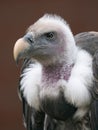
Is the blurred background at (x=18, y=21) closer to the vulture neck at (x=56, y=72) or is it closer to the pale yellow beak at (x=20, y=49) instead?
the vulture neck at (x=56, y=72)

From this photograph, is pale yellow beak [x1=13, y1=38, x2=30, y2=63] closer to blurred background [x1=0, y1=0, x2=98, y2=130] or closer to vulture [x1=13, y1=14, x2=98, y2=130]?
vulture [x1=13, y1=14, x2=98, y2=130]

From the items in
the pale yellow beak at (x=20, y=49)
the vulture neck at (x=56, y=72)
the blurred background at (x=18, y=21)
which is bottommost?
the blurred background at (x=18, y=21)

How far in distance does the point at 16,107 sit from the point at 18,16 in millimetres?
524

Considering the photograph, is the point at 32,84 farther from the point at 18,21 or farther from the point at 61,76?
the point at 18,21

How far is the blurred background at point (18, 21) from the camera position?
5.55m

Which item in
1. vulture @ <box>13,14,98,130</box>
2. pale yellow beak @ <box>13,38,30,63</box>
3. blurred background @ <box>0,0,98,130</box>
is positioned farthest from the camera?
blurred background @ <box>0,0,98,130</box>

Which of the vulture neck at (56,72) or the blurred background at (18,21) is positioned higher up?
the vulture neck at (56,72)

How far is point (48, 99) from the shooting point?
4.14 meters

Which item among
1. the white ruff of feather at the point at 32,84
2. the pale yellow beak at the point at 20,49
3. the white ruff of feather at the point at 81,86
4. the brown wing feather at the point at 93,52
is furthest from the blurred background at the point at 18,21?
the pale yellow beak at the point at 20,49

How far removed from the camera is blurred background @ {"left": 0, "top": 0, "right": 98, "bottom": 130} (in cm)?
555

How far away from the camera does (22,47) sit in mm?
3990

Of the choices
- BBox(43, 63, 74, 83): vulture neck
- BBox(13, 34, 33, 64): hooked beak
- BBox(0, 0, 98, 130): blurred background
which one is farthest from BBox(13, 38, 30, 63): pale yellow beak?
BBox(0, 0, 98, 130): blurred background

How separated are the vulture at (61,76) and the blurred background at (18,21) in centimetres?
134

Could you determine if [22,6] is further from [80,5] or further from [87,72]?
[87,72]
